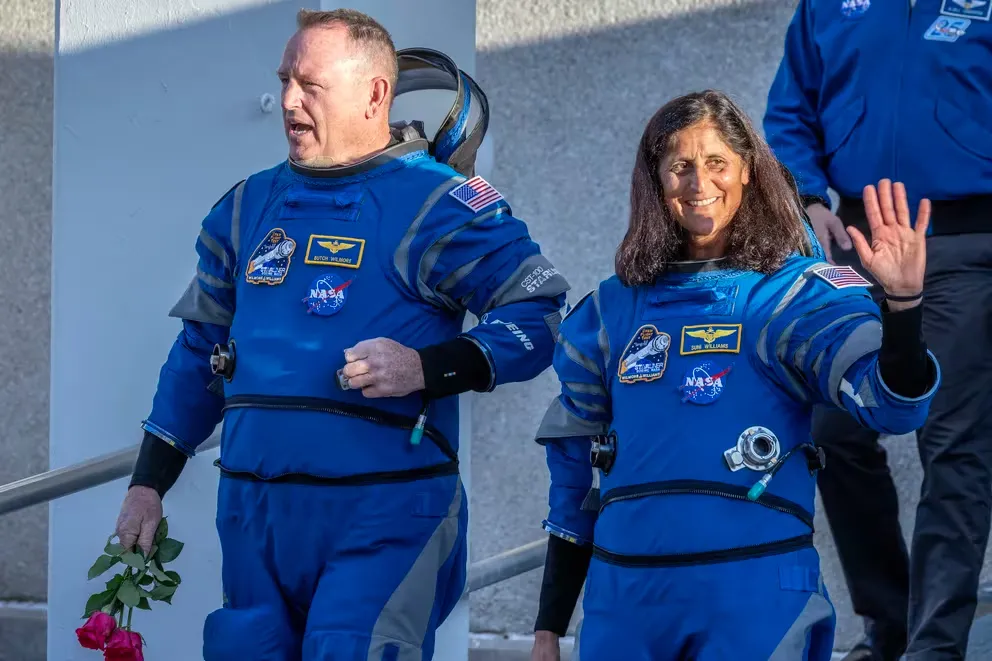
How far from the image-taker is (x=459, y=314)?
279 centimetres

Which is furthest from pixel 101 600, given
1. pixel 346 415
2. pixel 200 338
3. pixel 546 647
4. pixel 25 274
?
pixel 25 274

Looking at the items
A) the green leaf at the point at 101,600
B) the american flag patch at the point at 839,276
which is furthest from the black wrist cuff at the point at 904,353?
the green leaf at the point at 101,600

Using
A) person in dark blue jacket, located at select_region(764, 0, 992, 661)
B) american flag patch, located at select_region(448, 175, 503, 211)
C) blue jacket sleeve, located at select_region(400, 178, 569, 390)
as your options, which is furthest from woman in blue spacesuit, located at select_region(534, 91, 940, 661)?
person in dark blue jacket, located at select_region(764, 0, 992, 661)

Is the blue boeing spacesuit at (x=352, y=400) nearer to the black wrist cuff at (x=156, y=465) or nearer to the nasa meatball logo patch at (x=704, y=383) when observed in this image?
the black wrist cuff at (x=156, y=465)

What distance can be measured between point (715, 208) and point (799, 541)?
570mm

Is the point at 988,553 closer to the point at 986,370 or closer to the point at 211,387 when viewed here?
the point at 986,370

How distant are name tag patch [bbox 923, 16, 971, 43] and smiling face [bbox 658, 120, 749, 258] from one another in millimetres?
971

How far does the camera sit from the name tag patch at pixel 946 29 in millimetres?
3098

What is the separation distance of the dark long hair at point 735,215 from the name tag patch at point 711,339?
0.13 meters

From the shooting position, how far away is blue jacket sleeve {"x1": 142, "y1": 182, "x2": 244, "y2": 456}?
287 cm

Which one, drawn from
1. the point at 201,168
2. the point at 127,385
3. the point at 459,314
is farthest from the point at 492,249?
the point at 127,385

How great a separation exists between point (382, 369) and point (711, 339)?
603 millimetres

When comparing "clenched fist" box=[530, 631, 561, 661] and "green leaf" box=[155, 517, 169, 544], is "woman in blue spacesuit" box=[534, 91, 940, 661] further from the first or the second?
"green leaf" box=[155, 517, 169, 544]

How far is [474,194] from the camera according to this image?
2.75 m
